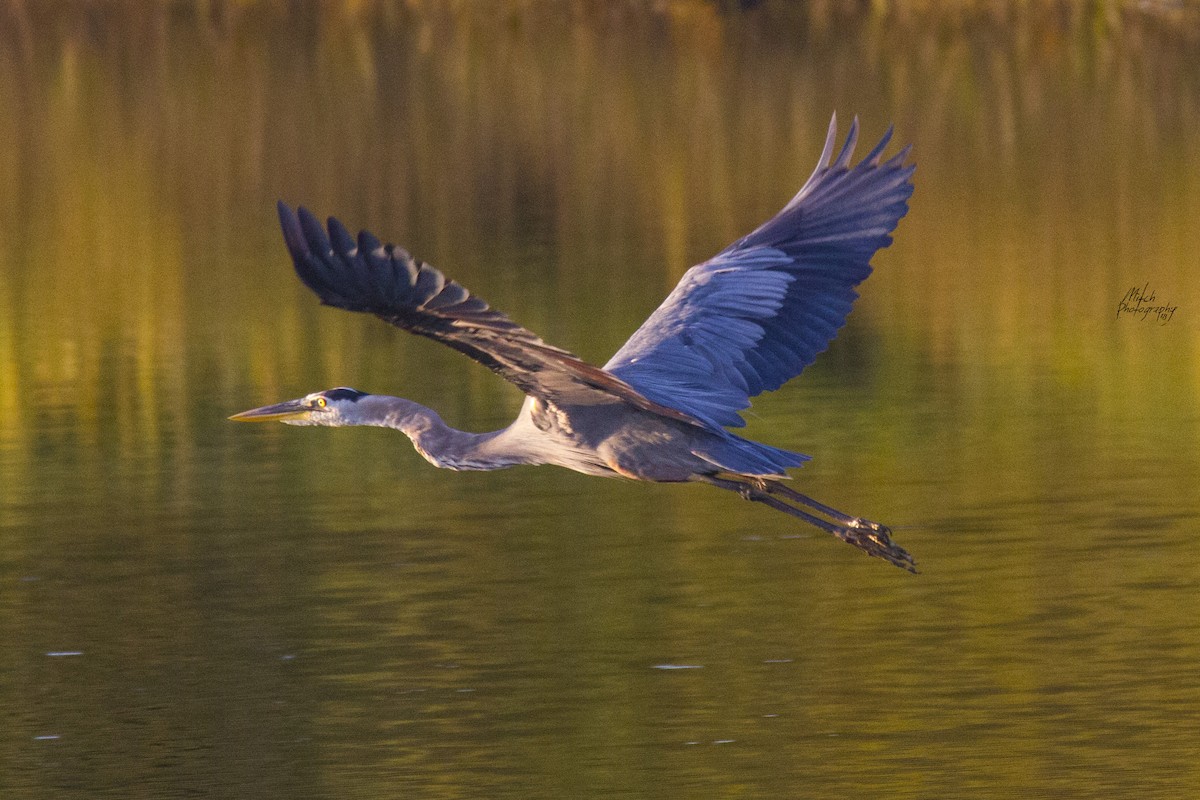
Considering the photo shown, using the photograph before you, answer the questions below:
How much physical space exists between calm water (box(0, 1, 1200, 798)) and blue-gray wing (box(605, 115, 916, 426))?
133cm

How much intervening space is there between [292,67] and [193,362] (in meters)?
17.2

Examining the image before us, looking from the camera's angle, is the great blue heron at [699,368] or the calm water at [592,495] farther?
the calm water at [592,495]

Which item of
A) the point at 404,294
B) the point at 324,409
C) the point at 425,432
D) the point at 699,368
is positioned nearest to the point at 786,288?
the point at 699,368

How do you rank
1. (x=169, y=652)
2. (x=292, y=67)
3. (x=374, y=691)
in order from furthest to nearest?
1. (x=292, y=67)
2. (x=169, y=652)
3. (x=374, y=691)

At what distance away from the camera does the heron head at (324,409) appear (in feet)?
29.1

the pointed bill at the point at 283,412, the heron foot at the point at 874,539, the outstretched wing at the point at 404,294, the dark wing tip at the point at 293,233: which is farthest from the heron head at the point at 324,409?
the dark wing tip at the point at 293,233

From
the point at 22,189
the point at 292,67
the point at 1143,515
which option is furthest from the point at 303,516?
the point at 292,67

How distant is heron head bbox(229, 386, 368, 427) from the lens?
29.1 ft

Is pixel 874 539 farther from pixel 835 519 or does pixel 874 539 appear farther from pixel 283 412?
pixel 283 412

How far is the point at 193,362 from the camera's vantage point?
17.5m

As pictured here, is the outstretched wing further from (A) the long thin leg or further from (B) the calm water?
(B) the calm water

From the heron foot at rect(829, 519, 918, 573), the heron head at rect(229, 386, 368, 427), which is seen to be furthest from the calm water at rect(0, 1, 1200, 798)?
the heron head at rect(229, 386, 368, 427)

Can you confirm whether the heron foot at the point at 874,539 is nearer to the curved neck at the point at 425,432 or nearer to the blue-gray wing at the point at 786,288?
the blue-gray wing at the point at 786,288

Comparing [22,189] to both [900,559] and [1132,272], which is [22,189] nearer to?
[1132,272]
